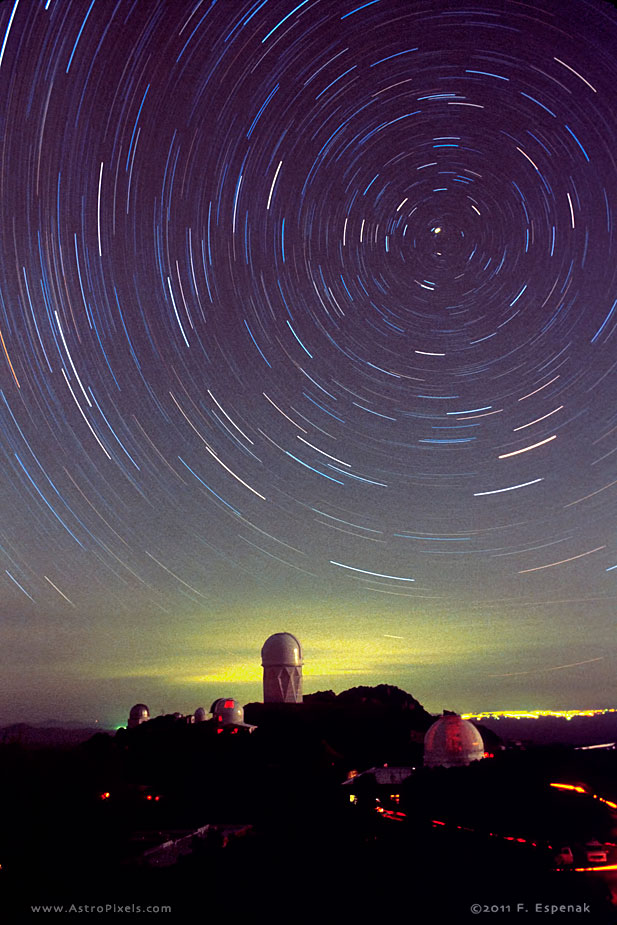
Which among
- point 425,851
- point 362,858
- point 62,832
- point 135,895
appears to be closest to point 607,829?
point 425,851

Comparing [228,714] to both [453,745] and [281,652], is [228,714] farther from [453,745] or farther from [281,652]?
[453,745]

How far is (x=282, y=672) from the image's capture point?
62719mm

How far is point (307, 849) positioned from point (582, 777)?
23786mm

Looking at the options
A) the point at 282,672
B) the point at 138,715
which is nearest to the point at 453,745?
the point at 282,672

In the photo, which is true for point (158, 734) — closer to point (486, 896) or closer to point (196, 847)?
point (196, 847)

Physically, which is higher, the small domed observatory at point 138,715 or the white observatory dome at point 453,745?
the small domed observatory at point 138,715

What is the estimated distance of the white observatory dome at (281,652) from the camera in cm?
6275

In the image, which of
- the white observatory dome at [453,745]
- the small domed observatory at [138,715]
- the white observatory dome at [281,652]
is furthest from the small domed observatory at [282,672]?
the white observatory dome at [453,745]

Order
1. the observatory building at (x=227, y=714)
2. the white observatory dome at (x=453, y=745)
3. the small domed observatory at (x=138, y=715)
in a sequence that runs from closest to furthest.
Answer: the white observatory dome at (x=453, y=745) < the observatory building at (x=227, y=714) < the small domed observatory at (x=138, y=715)

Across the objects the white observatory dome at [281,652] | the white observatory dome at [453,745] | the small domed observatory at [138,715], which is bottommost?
the white observatory dome at [453,745]

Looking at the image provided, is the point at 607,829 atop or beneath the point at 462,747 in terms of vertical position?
beneath

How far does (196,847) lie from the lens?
2411 cm

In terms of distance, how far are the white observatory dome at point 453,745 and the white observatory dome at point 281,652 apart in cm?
2268

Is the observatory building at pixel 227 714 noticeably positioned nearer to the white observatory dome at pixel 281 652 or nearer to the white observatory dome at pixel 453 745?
the white observatory dome at pixel 281 652
